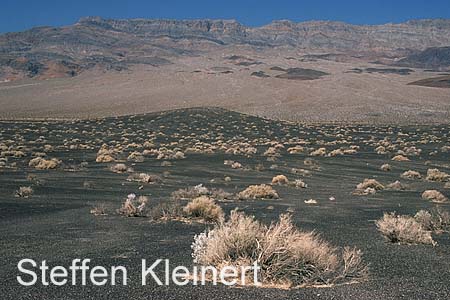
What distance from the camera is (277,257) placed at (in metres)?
6.29

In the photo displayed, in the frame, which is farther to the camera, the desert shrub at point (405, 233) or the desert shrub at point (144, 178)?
the desert shrub at point (144, 178)

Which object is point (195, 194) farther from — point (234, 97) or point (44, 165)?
point (234, 97)

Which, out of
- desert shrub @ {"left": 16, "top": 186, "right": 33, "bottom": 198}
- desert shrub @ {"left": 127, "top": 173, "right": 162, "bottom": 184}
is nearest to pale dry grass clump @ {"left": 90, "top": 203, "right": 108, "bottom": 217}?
desert shrub @ {"left": 16, "top": 186, "right": 33, "bottom": 198}

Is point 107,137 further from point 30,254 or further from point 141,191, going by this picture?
point 30,254

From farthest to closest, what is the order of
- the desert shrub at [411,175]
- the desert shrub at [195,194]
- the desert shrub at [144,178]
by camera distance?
the desert shrub at [411,175] < the desert shrub at [144,178] < the desert shrub at [195,194]

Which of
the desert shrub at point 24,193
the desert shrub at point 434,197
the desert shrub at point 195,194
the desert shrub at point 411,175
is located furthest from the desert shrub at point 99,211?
the desert shrub at point 411,175

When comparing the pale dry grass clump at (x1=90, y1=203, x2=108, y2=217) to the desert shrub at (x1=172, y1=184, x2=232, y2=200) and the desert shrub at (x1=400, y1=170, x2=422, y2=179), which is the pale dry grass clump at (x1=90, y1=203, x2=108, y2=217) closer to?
Result: the desert shrub at (x1=172, y1=184, x2=232, y2=200)

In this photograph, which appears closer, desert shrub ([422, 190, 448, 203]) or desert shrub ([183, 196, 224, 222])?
desert shrub ([183, 196, 224, 222])

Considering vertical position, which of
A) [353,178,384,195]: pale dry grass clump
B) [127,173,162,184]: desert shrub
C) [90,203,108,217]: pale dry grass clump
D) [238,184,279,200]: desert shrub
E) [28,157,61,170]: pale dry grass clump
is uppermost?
[28,157,61,170]: pale dry grass clump

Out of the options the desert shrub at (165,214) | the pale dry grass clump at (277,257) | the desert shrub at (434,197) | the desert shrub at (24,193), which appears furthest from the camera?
the desert shrub at (434,197)

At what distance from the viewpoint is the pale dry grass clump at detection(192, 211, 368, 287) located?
621 centimetres

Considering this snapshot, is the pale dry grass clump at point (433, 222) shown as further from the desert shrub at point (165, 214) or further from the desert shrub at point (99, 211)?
the desert shrub at point (99, 211)

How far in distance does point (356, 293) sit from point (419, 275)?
134 centimetres

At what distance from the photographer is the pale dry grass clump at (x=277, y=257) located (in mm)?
6211
